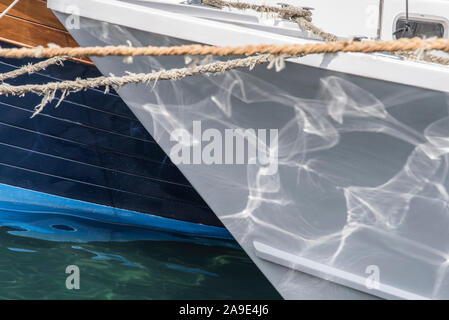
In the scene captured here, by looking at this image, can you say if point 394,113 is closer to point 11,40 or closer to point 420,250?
point 420,250

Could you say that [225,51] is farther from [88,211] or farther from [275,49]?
[88,211]

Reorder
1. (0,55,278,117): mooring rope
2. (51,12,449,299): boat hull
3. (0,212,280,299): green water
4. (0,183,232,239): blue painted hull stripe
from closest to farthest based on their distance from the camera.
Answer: (0,55,278,117): mooring rope → (51,12,449,299): boat hull → (0,212,280,299): green water → (0,183,232,239): blue painted hull stripe

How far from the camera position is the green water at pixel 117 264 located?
3.96 m

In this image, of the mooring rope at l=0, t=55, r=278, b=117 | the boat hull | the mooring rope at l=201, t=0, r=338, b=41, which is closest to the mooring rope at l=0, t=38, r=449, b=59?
the mooring rope at l=0, t=55, r=278, b=117

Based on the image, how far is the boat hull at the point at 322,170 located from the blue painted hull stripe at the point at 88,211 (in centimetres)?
213

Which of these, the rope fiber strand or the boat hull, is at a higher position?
the rope fiber strand

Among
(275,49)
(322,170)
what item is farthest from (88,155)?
(275,49)

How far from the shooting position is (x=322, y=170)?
9.39 ft

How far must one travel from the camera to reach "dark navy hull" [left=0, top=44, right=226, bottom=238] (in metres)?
4.62

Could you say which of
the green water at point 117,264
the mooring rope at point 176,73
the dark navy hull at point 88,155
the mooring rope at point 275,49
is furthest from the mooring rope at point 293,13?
the green water at point 117,264

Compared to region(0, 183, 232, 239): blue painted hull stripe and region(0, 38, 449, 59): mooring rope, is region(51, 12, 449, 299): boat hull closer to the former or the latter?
region(0, 38, 449, 59): mooring rope

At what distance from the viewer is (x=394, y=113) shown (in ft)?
8.48

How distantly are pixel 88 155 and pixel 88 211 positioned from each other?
563 mm

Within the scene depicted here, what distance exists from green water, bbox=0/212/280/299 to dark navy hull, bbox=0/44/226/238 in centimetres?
27
